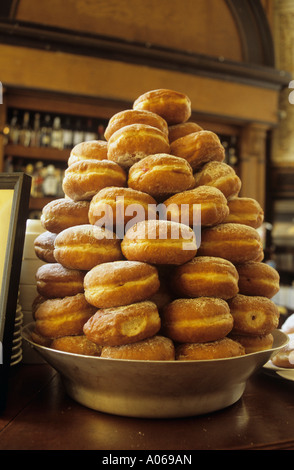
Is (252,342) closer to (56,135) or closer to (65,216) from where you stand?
(65,216)

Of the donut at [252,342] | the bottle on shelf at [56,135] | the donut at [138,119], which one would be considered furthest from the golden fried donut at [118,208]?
the bottle on shelf at [56,135]

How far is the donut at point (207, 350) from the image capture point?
754 mm

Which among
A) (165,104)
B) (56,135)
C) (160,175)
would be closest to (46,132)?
Answer: (56,135)

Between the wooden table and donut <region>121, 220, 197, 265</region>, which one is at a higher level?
donut <region>121, 220, 197, 265</region>

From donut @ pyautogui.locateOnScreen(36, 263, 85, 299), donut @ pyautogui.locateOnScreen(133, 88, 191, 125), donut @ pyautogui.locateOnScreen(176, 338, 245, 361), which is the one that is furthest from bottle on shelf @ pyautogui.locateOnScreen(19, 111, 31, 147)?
donut @ pyautogui.locateOnScreen(176, 338, 245, 361)

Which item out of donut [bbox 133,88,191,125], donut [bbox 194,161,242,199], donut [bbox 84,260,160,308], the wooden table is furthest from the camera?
donut [bbox 133,88,191,125]

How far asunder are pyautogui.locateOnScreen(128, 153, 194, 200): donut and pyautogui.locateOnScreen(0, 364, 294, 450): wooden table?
17.9 inches

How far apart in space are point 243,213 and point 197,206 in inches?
7.4

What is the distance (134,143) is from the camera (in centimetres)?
91

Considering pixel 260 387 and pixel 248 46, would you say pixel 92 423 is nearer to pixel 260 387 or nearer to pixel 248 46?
pixel 260 387

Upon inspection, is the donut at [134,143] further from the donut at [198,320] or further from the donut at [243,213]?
the donut at [198,320]

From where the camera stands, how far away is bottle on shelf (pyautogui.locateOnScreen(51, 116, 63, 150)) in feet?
12.0

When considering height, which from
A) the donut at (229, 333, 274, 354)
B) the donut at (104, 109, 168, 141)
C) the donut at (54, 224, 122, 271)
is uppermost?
the donut at (104, 109, 168, 141)

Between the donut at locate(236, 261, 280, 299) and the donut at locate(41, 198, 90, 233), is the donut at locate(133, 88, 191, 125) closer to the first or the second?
the donut at locate(41, 198, 90, 233)
